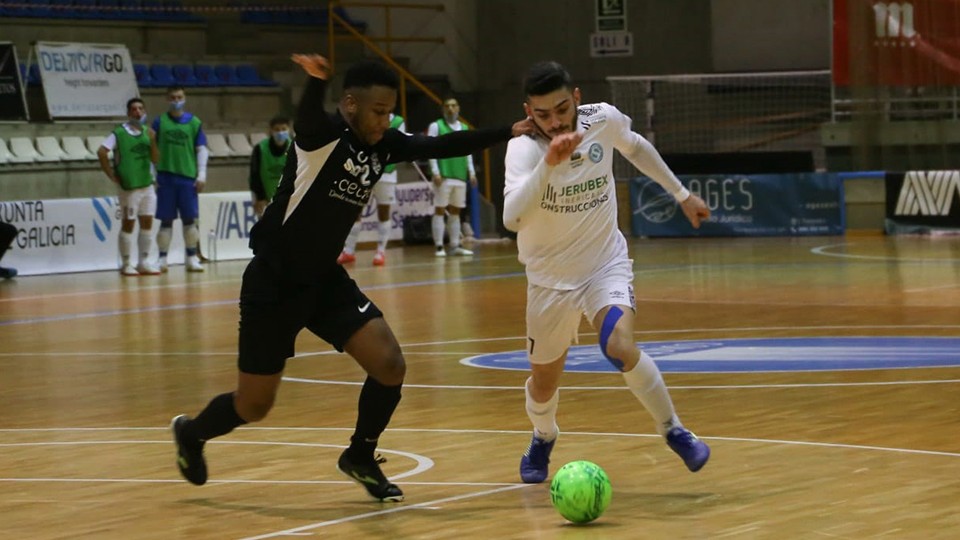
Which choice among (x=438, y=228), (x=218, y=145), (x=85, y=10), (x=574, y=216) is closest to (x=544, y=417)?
(x=574, y=216)

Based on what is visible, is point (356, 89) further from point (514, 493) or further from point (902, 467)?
point (902, 467)

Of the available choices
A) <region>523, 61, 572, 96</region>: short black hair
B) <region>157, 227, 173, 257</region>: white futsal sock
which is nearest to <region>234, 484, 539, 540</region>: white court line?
<region>523, 61, 572, 96</region>: short black hair

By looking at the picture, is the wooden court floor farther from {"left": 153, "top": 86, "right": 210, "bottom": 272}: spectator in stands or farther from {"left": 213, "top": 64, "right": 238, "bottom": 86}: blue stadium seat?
{"left": 213, "top": 64, "right": 238, "bottom": 86}: blue stadium seat

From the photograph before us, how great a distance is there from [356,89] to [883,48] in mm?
20271

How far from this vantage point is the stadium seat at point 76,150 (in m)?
24.4

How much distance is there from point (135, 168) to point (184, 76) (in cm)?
611

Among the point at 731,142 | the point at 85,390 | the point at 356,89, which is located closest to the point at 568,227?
the point at 356,89

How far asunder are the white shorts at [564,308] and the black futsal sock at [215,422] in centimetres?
131

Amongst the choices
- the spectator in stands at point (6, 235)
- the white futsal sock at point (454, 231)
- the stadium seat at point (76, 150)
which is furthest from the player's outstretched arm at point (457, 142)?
the stadium seat at point (76, 150)

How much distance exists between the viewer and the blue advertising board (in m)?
25.2

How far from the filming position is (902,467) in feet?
22.9

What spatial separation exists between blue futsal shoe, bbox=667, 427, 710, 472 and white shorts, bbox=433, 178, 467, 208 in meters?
16.4

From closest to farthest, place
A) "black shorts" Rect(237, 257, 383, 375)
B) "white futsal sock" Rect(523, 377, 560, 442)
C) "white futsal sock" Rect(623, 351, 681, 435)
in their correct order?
"black shorts" Rect(237, 257, 383, 375) < "white futsal sock" Rect(623, 351, 681, 435) < "white futsal sock" Rect(523, 377, 560, 442)

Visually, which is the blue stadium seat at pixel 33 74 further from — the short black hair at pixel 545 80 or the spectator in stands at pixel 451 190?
the short black hair at pixel 545 80
